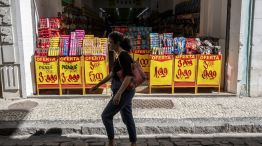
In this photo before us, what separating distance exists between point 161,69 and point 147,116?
1760 millimetres

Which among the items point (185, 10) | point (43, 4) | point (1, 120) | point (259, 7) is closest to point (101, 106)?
point (1, 120)

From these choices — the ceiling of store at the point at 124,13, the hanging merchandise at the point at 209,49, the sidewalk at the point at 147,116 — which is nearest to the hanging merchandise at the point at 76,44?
the sidewalk at the point at 147,116

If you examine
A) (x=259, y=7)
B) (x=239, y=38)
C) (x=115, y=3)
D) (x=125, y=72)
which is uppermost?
(x=115, y=3)

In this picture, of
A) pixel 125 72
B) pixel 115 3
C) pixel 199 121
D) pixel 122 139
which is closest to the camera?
pixel 125 72

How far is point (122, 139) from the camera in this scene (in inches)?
204

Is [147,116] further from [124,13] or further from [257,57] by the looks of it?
[124,13]

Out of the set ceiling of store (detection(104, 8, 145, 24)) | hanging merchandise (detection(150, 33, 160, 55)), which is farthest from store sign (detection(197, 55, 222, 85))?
ceiling of store (detection(104, 8, 145, 24))

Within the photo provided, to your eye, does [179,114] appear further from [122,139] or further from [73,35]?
[73,35]

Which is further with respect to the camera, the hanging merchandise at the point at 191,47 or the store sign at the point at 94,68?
the hanging merchandise at the point at 191,47

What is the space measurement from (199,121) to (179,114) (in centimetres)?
49

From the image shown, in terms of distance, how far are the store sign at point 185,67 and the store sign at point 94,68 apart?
1.72m

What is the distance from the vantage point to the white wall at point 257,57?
697cm

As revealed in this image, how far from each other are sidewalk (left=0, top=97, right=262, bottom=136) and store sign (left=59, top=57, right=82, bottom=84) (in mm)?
464

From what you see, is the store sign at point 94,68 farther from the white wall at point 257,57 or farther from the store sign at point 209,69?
the white wall at point 257,57
